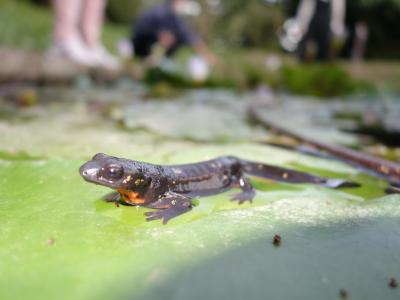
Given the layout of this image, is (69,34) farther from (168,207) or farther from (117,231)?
(117,231)

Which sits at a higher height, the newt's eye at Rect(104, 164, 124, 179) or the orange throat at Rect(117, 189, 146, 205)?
the newt's eye at Rect(104, 164, 124, 179)

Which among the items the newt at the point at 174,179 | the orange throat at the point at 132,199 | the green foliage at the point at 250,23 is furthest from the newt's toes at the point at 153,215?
the green foliage at the point at 250,23

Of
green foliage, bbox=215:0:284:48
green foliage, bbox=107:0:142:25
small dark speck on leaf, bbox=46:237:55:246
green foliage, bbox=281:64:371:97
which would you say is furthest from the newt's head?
green foliage, bbox=215:0:284:48

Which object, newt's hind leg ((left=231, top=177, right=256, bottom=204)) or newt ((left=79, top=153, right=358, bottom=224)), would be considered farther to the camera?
newt's hind leg ((left=231, top=177, right=256, bottom=204))

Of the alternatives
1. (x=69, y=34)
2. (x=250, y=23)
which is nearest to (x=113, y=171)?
(x=69, y=34)

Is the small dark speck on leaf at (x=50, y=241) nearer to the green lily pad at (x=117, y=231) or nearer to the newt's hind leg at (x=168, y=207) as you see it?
the green lily pad at (x=117, y=231)

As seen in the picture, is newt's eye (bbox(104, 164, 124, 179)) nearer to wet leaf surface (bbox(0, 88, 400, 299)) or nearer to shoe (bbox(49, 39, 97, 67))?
wet leaf surface (bbox(0, 88, 400, 299))

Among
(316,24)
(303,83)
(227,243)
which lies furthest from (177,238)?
(316,24)

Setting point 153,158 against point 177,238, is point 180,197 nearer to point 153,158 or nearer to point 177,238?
point 177,238
